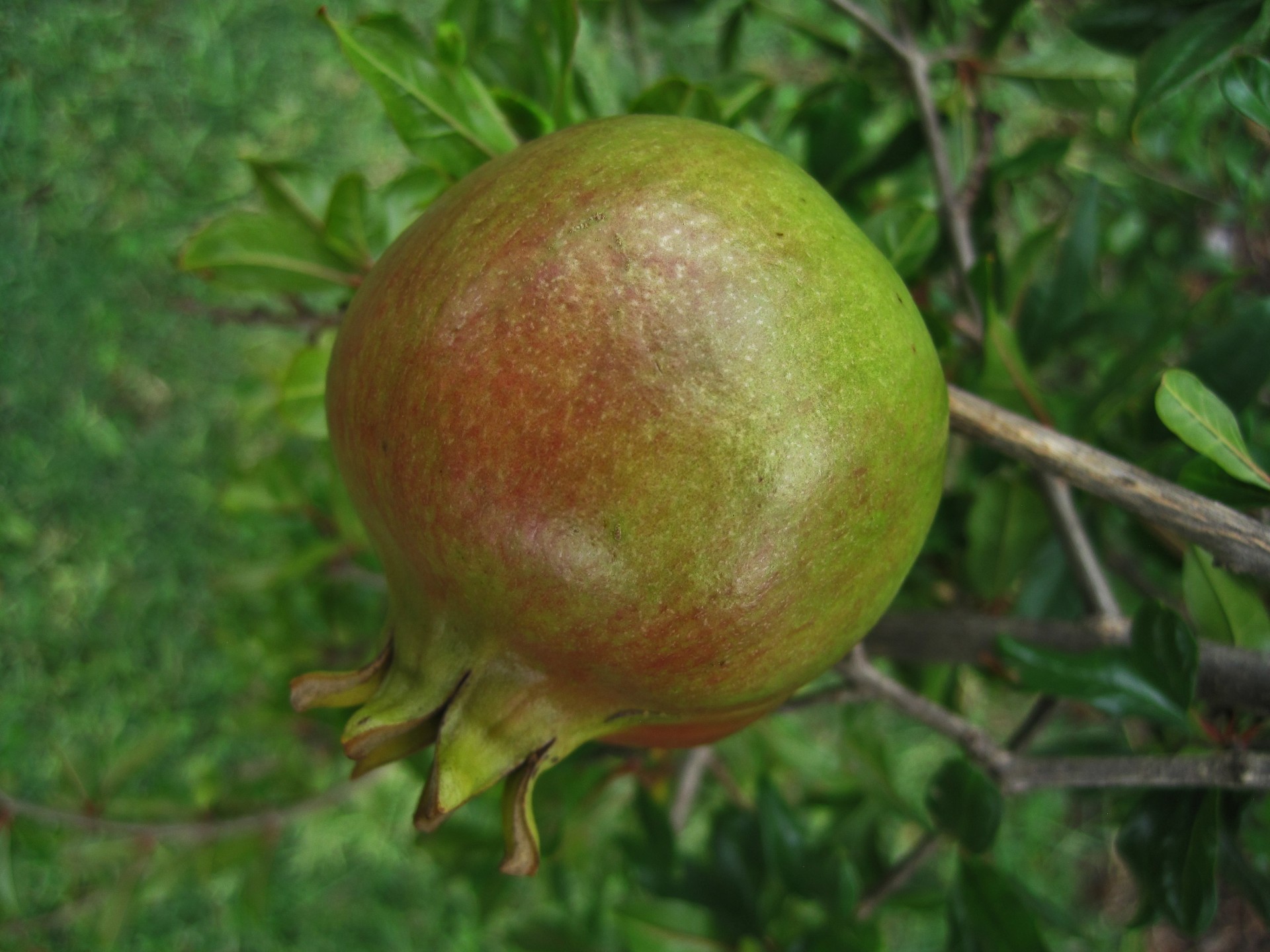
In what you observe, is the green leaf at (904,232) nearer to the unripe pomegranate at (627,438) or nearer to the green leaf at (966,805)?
the unripe pomegranate at (627,438)

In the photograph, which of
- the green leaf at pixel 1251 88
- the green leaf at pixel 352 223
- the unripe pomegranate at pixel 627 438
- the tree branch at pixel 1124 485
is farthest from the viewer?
the green leaf at pixel 352 223

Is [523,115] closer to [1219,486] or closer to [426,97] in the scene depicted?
[426,97]

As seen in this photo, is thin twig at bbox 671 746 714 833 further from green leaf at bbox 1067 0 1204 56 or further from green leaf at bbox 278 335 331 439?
green leaf at bbox 1067 0 1204 56

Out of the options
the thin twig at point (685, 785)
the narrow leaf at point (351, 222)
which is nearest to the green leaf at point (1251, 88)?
the narrow leaf at point (351, 222)

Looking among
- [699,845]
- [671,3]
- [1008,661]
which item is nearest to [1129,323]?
[1008,661]

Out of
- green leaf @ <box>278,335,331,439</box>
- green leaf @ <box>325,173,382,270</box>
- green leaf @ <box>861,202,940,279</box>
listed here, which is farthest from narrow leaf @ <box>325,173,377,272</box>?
green leaf @ <box>861,202,940,279</box>

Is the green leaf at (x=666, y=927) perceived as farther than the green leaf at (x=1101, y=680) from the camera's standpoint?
Yes

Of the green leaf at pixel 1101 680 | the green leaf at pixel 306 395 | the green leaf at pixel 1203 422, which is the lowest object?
the green leaf at pixel 1101 680

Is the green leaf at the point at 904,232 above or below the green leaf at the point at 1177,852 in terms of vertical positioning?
above
